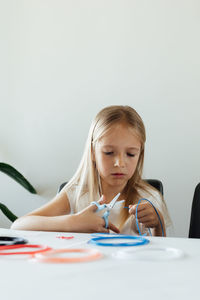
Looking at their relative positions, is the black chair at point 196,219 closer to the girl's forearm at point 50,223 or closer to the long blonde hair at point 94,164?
the long blonde hair at point 94,164

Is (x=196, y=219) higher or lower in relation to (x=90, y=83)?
lower

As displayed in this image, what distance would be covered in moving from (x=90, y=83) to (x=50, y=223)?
1.08 meters

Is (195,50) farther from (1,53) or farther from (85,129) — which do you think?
(1,53)

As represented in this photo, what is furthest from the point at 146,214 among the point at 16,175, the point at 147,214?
the point at 16,175

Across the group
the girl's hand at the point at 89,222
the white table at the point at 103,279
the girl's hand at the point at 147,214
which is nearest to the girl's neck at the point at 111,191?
the girl's hand at the point at 147,214

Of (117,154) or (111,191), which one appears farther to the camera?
(111,191)

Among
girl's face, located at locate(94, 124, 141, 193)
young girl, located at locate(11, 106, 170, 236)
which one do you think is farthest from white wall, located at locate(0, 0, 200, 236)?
girl's face, located at locate(94, 124, 141, 193)

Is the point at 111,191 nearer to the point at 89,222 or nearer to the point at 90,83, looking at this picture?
the point at 89,222

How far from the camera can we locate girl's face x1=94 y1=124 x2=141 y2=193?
3.64ft

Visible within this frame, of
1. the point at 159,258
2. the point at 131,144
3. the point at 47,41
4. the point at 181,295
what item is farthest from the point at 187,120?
the point at 181,295

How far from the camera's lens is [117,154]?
112cm

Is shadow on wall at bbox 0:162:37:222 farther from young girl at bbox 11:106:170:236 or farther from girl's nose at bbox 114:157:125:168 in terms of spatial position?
girl's nose at bbox 114:157:125:168

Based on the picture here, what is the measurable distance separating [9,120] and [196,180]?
3.31ft

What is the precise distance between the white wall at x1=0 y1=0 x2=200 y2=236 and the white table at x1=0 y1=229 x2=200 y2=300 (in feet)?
4.05
